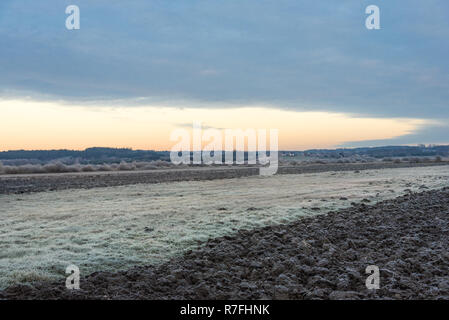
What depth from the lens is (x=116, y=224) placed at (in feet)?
48.4

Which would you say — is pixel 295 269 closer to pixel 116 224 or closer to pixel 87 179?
pixel 116 224

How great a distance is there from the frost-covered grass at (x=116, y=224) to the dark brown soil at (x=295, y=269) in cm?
101

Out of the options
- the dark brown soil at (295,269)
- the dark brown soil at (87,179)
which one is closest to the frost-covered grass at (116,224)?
the dark brown soil at (295,269)

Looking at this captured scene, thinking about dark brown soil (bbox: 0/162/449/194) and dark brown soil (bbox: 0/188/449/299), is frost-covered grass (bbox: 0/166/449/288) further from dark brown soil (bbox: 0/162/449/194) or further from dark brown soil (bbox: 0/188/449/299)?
dark brown soil (bbox: 0/162/449/194)

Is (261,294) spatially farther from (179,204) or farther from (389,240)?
(179,204)

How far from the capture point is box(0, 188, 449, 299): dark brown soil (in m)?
7.27

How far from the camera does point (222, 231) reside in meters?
13.5

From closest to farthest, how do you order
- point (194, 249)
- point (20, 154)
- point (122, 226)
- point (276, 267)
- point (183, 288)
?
point (183, 288) → point (276, 267) → point (194, 249) → point (122, 226) → point (20, 154)

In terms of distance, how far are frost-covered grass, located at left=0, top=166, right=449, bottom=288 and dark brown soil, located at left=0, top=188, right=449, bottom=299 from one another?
3.33ft

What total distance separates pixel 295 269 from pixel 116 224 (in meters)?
8.32

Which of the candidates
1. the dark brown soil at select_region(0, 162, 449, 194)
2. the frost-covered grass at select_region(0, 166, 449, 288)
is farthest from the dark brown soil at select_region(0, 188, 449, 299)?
the dark brown soil at select_region(0, 162, 449, 194)

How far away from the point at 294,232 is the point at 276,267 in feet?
14.3
